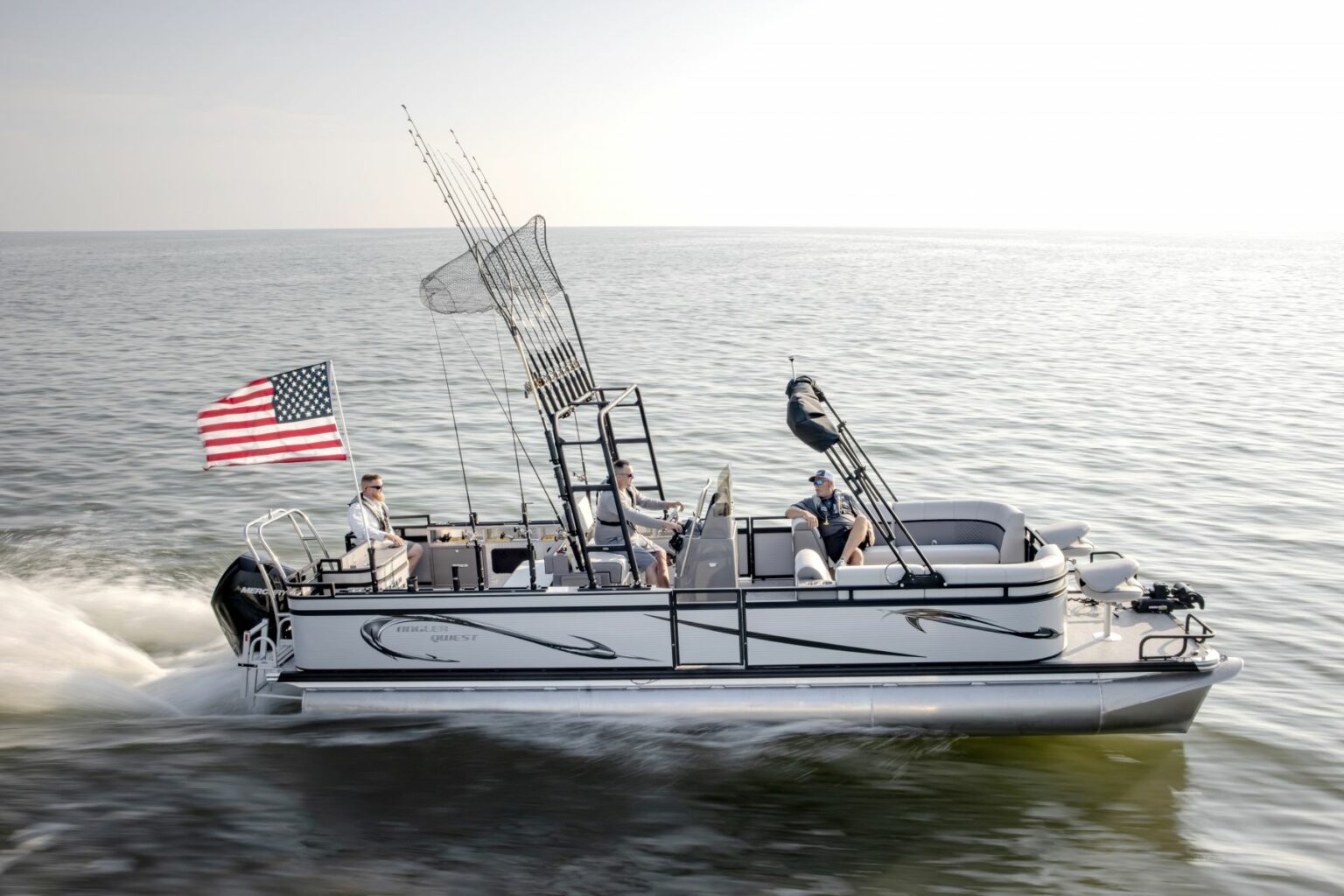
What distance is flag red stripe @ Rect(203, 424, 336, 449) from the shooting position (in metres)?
9.15

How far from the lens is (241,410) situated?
30.0ft

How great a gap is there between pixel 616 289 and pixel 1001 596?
5238cm

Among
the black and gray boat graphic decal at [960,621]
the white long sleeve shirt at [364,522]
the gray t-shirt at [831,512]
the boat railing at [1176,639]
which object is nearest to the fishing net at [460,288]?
the white long sleeve shirt at [364,522]

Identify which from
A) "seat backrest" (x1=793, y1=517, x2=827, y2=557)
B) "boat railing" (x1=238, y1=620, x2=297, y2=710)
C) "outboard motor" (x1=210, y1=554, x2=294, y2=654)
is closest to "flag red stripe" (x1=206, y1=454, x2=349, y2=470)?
"outboard motor" (x1=210, y1=554, x2=294, y2=654)

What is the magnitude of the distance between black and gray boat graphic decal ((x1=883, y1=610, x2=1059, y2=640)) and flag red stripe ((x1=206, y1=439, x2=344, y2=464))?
4.74 metres

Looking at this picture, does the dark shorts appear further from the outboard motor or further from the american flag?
the outboard motor

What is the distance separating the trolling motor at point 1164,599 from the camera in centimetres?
877

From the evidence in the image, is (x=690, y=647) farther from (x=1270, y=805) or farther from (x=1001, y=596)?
(x=1270, y=805)

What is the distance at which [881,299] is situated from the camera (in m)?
51.7

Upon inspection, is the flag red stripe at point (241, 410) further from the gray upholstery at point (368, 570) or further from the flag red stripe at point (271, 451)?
the gray upholstery at point (368, 570)

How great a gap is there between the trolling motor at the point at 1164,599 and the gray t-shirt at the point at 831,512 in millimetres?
2377

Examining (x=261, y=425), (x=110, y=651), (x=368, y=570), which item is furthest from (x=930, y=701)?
(x=110, y=651)

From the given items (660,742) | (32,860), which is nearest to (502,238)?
(660,742)

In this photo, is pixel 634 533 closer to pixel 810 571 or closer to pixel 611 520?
pixel 611 520
